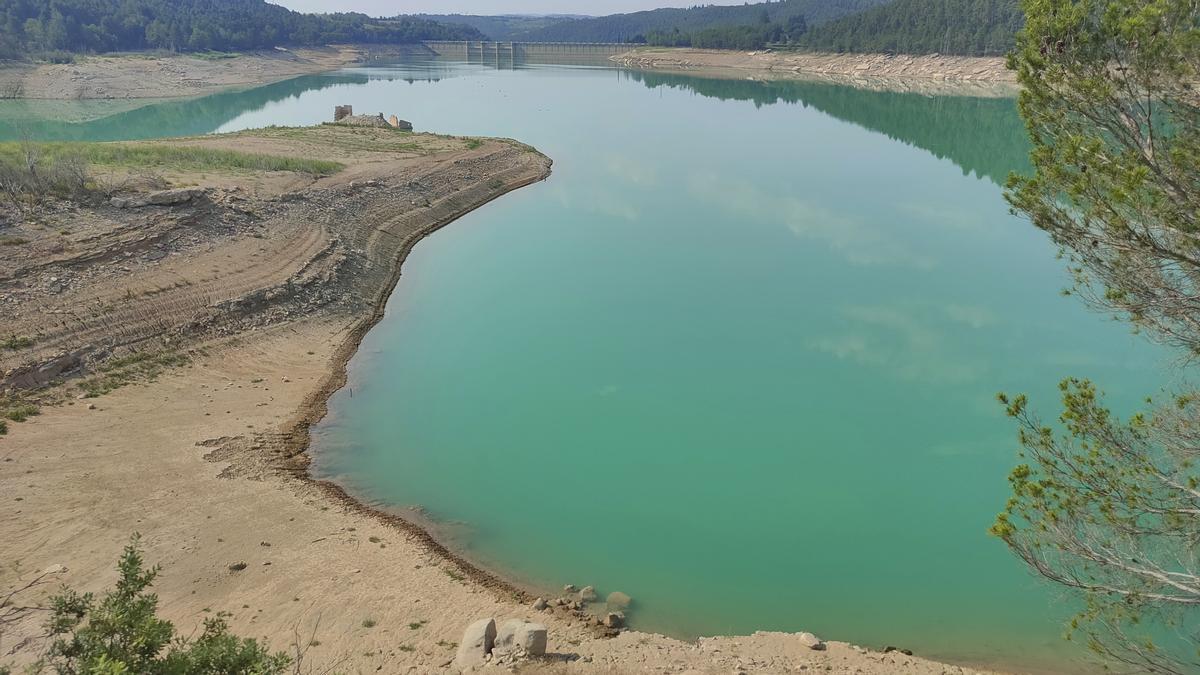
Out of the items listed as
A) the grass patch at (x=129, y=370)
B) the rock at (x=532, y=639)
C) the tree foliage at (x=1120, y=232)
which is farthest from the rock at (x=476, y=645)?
the grass patch at (x=129, y=370)

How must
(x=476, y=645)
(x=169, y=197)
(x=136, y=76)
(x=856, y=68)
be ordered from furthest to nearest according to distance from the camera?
1. (x=856, y=68)
2. (x=136, y=76)
3. (x=169, y=197)
4. (x=476, y=645)

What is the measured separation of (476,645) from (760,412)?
9.56 meters

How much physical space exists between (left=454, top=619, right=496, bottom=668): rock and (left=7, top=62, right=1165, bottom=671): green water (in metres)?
2.78

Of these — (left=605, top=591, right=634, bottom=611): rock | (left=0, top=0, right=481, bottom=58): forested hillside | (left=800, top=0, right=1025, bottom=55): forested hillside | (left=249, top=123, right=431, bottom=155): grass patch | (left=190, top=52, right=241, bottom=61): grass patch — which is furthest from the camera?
(left=190, top=52, right=241, bottom=61): grass patch

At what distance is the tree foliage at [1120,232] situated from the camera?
6414 mm

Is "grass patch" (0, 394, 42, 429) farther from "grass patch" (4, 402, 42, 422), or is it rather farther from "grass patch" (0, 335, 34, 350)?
"grass patch" (0, 335, 34, 350)

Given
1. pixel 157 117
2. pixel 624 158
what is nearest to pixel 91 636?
pixel 624 158

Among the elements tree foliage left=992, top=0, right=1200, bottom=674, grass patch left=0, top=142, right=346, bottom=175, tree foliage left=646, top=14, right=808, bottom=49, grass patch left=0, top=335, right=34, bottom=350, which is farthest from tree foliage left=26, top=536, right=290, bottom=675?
tree foliage left=646, top=14, right=808, bottom=49

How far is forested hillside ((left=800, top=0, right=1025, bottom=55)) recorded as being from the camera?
97.2 m

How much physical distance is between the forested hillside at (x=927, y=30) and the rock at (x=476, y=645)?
98.3 m

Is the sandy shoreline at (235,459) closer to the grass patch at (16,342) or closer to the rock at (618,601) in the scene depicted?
the grass patch at (16,342)

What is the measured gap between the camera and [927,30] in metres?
108

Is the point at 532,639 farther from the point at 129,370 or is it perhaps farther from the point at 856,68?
the point at 856,68

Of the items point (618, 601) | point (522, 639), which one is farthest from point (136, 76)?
point (522, 639)
